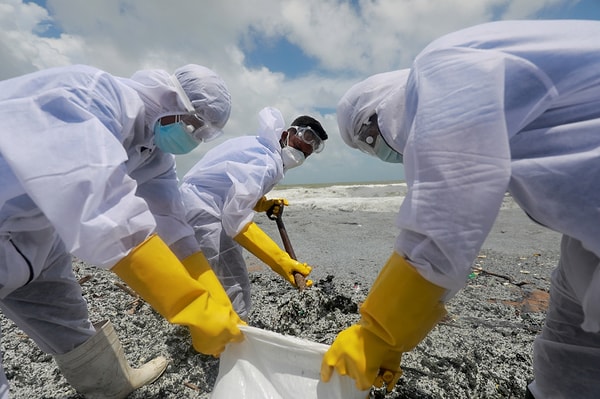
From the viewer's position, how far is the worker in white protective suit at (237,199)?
255 cm

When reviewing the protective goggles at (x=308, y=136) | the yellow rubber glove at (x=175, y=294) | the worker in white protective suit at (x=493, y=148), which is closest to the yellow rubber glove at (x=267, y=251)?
the protective goggles at (x=308, y=136)

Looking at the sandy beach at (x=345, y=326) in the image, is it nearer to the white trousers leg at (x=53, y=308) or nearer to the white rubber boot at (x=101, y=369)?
the white rubber boot at (x=101, y=369)

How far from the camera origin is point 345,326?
2576 mm

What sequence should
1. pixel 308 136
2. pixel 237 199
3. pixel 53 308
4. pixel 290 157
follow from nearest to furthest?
pixel 53 308
pixel 237 199
pixel 290 157
pixel 308 136

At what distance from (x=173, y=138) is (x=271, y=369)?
121 centimetres

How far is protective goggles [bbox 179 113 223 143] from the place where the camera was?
1916 mm

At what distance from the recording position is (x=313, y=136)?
3287 millimetres

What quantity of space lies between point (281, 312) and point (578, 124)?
233 centimetres

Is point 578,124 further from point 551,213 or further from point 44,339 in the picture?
point 44,339

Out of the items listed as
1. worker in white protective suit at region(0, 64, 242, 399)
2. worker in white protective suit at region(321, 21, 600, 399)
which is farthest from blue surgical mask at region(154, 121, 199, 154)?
worker in white protective suit at region(321, 21, 600, 399)

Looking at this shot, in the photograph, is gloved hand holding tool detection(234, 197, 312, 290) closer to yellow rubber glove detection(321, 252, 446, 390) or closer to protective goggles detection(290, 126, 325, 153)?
protective goggles detection(290, 126, 325, 153)

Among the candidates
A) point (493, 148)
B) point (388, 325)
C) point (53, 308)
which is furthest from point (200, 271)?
point (493, 148)

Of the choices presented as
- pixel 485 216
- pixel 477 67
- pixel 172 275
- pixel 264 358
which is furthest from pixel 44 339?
pixel 477 67

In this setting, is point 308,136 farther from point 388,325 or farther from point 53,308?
point 388,325
